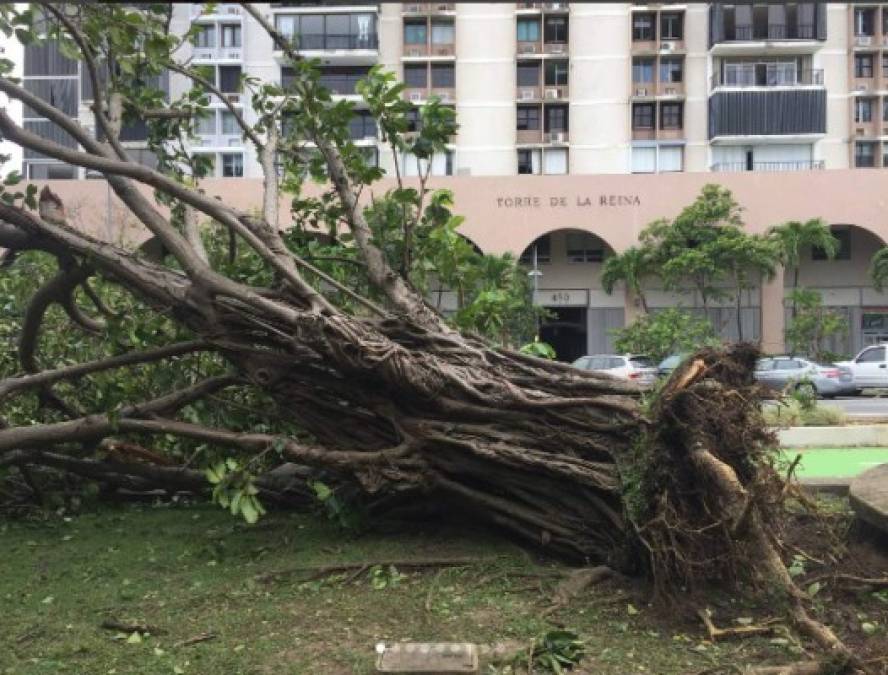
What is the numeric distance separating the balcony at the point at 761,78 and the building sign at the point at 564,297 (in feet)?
37.3

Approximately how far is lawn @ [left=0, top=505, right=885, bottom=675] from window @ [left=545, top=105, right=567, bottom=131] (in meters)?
36.3

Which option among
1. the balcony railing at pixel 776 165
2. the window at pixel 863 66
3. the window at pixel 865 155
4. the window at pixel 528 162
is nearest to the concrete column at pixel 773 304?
the balcony railing at pixel 776 165

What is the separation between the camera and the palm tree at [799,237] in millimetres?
31359

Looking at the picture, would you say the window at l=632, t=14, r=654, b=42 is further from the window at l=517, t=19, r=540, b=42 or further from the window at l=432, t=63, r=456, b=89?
the window at l=432, t=63, r=456, b=89

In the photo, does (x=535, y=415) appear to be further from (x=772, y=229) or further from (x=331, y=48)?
(x=331, y=48)

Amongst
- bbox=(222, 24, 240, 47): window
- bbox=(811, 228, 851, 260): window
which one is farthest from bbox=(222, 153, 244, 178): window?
bbox=(811, 228, 851, 260): window

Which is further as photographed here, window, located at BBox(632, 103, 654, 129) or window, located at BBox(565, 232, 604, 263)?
window, located at BBox(632, 103, 654, 129)

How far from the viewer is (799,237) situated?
31.6 meters

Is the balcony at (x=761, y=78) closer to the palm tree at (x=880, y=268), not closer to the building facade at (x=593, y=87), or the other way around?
the building facade at (x=593, y=87)

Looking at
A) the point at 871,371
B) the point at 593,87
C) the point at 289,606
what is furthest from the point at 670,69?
the point at 289,606

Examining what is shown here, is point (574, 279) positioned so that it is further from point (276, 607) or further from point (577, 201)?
point (276, 607)

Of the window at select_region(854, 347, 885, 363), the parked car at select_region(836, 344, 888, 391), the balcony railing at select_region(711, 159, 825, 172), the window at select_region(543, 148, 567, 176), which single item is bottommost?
the parked car at select_region(836, 344, 888, 391)

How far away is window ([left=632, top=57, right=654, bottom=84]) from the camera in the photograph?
129 ft

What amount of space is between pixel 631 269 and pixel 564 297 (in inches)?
183
